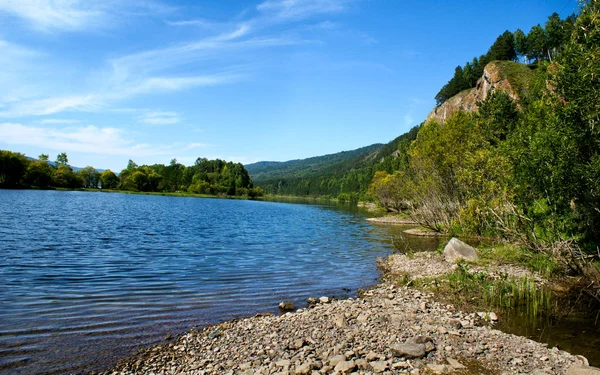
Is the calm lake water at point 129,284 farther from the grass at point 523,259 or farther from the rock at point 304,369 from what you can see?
the grass at point 523,259

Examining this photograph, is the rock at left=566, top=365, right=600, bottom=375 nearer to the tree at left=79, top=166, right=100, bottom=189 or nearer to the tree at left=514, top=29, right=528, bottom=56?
the tree at left=514, top=29, right=528, bottom=56

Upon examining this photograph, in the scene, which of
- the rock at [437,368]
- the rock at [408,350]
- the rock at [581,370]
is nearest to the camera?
the rock at [581,370]

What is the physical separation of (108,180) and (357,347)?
21032 centimetres

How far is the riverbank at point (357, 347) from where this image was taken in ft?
29.6

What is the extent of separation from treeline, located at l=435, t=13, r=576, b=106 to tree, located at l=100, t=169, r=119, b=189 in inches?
6943

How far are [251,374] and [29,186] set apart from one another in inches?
6696

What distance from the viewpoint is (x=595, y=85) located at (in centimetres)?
1486

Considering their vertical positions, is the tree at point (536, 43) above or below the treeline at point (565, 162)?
above

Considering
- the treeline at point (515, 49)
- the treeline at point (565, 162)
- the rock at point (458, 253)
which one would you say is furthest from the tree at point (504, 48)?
the rock at point (458, 253)

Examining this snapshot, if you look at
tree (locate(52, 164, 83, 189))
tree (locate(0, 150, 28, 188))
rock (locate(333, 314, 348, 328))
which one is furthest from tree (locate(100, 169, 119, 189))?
rock (locate(333, 314, 348, 328))

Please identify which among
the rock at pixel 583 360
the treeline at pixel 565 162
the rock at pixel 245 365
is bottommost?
the rock at pixel 245 365

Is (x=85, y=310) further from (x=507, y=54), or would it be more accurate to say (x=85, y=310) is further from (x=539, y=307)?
(x=507, y=54)

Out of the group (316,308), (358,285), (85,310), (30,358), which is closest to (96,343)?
(30,358)

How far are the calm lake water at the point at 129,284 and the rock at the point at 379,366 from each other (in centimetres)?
A: 701
